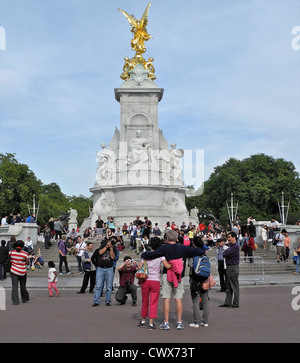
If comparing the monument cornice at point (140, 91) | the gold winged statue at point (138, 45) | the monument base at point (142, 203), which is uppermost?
the gold winged statue at point (138, 45)

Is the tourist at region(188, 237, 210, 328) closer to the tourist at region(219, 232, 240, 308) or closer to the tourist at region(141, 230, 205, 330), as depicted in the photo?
the tourist at region(141, 230, 205, 330)

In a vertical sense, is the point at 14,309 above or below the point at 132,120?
below

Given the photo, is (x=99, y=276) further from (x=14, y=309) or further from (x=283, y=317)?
(x=283, y=317)

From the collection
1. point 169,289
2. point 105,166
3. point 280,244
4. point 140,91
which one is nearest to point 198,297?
point 169,289

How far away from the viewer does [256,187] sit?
63.8 metres

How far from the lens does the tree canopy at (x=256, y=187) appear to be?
6372 centimetres

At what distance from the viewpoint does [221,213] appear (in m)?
66.8

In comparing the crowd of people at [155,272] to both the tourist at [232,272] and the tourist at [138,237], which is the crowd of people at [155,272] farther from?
the tourist at [138,237]

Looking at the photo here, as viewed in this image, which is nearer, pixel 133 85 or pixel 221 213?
pixel 133 85

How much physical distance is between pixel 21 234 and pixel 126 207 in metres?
12.9

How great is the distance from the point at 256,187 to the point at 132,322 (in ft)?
183

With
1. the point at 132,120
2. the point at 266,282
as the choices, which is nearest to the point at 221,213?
the point at 132,120

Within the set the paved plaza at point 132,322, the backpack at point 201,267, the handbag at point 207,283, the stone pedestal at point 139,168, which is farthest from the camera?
the stone pedestal at point 139,168

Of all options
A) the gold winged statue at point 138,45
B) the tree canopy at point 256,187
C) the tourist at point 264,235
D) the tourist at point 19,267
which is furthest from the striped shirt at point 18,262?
the tree canopy at point 256,187
